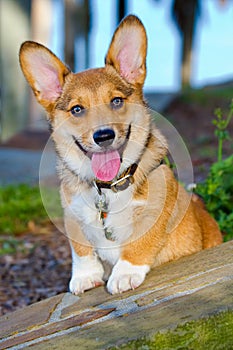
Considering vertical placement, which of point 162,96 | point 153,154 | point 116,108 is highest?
point 116,108

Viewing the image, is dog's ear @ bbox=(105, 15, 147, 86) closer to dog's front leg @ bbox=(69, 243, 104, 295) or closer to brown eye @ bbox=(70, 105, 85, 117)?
brown eye @ bbox=(70, 105, 85, 117)

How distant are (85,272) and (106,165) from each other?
0.73 metres

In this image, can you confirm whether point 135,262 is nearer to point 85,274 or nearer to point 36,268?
point 85,274

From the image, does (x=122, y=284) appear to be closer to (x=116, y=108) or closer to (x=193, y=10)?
(x=116, y=108)

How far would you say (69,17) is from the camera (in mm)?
18156

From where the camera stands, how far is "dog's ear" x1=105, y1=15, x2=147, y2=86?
3988 millimetres

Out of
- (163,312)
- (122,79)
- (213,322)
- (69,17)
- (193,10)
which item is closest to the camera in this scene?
(213,322)

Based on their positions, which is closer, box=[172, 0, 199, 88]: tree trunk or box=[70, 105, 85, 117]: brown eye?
box=[70, 105, 85, 117]: brown eye

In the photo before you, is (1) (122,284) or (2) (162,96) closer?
(1) (122,284)

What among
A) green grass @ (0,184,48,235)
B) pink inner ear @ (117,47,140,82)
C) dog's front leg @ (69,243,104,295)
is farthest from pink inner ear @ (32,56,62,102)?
green grass @ (0,184,48,235)

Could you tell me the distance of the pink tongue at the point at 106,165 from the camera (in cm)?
378

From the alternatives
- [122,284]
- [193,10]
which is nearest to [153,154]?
[122,284]

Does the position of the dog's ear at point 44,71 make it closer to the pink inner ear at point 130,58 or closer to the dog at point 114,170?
the dog at point 114,170

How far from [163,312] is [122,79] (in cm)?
159
